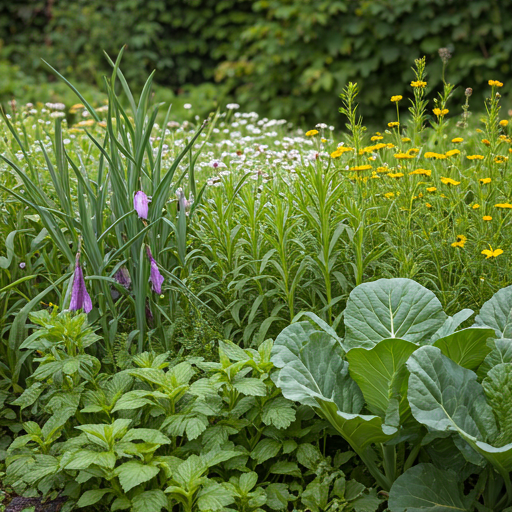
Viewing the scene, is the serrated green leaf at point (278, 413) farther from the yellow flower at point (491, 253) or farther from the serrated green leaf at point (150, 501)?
the yellow flower at point (491, 253)

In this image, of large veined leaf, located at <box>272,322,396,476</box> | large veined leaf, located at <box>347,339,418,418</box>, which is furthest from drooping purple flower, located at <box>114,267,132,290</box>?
large veined leaf, located at <box>347,339,418,418</box>

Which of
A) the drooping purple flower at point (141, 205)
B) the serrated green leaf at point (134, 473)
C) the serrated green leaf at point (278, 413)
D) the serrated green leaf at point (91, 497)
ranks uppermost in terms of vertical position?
the drooping purple flower at point (141, 205)

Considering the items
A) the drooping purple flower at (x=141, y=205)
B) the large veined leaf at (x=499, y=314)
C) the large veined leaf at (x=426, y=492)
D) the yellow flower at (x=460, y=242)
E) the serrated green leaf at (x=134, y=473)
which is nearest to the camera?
the serrated green leaf at (x=134, y=473)

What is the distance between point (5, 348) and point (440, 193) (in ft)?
7.20

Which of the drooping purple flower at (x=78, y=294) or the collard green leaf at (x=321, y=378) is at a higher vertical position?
the drooping purple flower at (x=78, y=294)

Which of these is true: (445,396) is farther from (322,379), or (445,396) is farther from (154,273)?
(154,273)

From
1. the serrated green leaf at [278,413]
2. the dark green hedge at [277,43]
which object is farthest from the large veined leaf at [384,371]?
the dark green hedge at [277,43]

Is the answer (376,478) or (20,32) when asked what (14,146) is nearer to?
(376,478)

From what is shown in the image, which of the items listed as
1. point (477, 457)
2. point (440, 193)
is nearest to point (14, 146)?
point (440, 193)

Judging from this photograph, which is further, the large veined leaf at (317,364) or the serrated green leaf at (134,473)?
the large veined leaf at (317,364)

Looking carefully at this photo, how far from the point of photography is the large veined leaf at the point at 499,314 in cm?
201

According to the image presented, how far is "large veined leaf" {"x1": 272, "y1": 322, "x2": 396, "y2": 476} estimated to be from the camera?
180cm

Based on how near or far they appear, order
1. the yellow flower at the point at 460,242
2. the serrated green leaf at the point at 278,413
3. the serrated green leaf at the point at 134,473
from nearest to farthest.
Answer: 1. the serrated green leaf at the point at 134,473
2. the serrated green leaf at the point at 278,413
3. the yellow flower at the point at 460,242

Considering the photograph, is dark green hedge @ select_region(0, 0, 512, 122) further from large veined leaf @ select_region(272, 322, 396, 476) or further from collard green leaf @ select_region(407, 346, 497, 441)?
collard green leaf @ select_region(407, 346, 497, 441)
